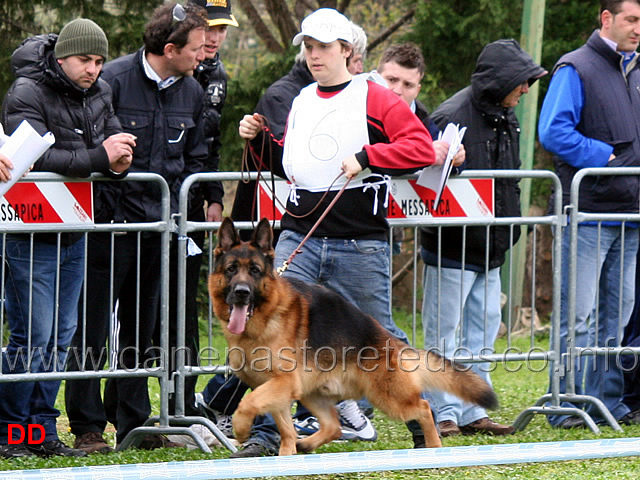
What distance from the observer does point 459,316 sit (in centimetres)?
670

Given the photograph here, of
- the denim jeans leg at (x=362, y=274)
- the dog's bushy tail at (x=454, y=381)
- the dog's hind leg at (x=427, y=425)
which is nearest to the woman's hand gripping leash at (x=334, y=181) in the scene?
the denim jeans leg at (x=362, y=274)

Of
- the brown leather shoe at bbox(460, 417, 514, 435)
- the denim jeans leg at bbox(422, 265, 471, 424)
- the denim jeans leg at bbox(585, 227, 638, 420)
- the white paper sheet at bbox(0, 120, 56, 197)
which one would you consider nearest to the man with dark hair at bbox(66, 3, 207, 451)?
the white paper sheet at bbox(0, 120, 56, 197)

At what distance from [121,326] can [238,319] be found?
1418mm

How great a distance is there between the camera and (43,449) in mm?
5711

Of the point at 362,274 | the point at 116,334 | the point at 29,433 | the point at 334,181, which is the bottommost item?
the point at 29,433

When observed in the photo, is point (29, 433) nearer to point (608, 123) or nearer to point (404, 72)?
point (404, 72)

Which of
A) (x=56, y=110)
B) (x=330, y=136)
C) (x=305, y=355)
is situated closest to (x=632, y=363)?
(x=305, y=355)

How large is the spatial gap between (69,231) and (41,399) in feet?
3.34

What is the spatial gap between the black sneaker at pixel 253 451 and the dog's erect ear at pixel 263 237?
3.53 feet

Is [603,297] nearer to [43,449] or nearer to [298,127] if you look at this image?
[298,127]

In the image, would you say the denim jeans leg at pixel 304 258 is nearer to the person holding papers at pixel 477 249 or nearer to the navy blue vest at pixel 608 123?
the person holding papers at pixel 477 249

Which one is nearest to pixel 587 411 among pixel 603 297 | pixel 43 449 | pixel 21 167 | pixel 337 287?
pixel 603 297

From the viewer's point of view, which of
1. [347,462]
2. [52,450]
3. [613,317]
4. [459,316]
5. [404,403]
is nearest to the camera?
[347,462]

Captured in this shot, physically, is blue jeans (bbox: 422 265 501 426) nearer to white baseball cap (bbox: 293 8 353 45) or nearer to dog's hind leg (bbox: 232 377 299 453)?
dog's hind leg (bbox: 232 377 299 453)
